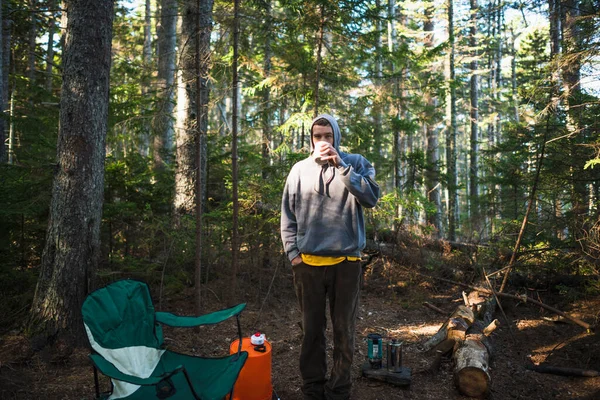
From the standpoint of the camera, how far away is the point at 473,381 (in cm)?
387

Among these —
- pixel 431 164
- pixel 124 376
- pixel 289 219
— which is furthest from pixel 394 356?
pixel 431 164

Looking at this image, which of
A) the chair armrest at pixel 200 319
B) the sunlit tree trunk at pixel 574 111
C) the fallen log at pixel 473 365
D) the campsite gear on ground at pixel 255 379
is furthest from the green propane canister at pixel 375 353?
the sunlit tree trunk at pixel 574 111

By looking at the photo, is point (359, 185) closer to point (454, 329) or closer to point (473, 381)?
point (473, 381)

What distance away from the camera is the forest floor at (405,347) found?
3846mm

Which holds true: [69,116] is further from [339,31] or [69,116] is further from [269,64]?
[269,64]

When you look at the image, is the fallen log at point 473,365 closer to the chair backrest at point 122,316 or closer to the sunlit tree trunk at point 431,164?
the chair backrest at point 122,316

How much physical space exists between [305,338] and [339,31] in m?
5.39

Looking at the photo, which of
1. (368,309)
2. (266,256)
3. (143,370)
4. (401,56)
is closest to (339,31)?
(401,56)

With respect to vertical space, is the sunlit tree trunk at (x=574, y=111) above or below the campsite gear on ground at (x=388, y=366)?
above

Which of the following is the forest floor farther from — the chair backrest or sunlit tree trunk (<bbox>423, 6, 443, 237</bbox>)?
sunlit tree trunk (<bbox>423, 6, 443, 237</bbox>)

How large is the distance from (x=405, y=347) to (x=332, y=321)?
8.11ft

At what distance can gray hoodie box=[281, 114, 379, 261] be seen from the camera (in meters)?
3.14

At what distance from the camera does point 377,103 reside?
29.3 ft

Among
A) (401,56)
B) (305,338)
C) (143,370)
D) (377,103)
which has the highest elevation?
(401,56)
